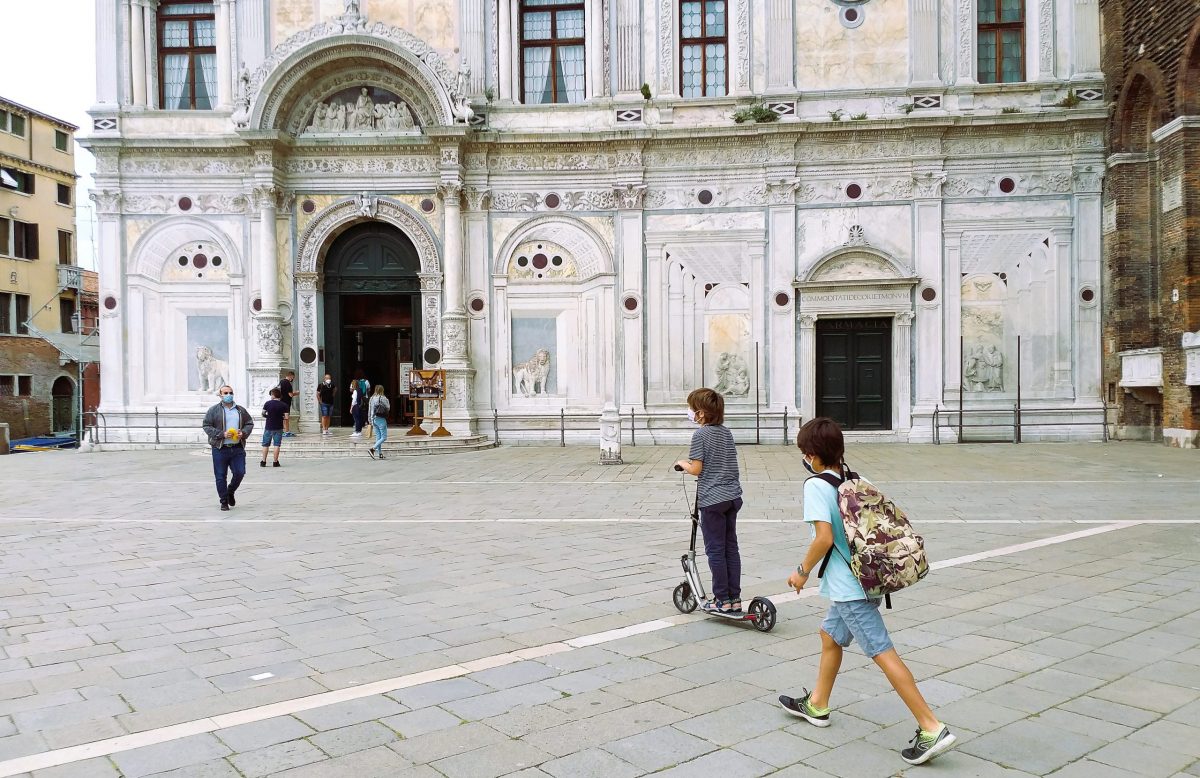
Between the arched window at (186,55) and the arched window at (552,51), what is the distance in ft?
26.8

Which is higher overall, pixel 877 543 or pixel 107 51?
pixel 107 51

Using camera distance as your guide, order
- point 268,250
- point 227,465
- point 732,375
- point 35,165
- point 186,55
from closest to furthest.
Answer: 1. point 227,465
2. point 732,375
3. point 268,250
4. point 186,55
5. point 35,165

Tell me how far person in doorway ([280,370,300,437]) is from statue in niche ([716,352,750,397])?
1008 centimetres

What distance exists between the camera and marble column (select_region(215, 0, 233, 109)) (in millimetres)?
22781

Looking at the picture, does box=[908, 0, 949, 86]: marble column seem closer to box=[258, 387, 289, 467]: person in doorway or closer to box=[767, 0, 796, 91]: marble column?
box=[767, 0, 796, 91]: marble column

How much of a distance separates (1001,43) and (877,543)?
21.8 metres

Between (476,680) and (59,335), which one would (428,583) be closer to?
(476,680)

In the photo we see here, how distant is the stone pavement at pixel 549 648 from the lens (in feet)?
13.5

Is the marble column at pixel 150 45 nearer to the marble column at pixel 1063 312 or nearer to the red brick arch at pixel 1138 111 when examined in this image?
the marble column at pixel 1063 312

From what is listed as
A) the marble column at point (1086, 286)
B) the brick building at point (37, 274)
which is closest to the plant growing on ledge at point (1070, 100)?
the marble column at point (1086, 286)

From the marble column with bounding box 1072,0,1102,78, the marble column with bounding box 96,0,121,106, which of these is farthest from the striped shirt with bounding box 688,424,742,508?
the marble column with bounding box 96,0,121,106

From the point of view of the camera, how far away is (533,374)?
74.2ft

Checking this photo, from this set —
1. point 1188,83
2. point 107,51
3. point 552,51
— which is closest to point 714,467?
point 1188,83

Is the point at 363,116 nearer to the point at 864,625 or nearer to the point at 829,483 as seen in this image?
the point at 829,483
